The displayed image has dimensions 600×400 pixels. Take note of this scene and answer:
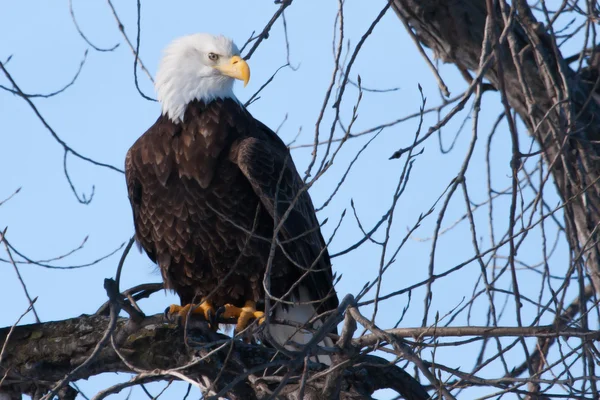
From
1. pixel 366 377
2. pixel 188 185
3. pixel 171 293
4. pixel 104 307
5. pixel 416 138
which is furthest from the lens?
pixel 171 293

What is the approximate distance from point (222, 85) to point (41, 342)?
1703 millimetres

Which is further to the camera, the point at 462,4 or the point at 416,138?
the point at 462,4

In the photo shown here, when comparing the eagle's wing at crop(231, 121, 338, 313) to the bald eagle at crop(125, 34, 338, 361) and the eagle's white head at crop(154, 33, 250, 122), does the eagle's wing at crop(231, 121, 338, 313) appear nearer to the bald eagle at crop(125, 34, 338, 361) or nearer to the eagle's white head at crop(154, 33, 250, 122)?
the bald eagle at crop(125, 34, 338, 361)

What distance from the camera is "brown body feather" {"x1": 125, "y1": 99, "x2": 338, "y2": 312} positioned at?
4.44 metres

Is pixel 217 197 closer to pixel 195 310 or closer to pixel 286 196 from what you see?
pixel 286 196

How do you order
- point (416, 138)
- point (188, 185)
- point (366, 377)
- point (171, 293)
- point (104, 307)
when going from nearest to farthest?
point (416, 138) < point (366, 377) < point (104, 307) < point (188, 185) < point (171, 293)

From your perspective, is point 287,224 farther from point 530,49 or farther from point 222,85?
point 530,49

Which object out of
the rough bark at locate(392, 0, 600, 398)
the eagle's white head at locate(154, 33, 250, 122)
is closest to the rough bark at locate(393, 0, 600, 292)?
the rough bark at locate(392, 0, 600, 398)

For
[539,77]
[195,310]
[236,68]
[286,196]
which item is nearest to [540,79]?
[539,77]

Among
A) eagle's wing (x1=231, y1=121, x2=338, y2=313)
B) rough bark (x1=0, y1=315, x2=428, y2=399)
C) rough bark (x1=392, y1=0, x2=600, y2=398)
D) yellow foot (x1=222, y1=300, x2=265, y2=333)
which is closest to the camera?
rough bark (x1=0, y1=315, x2=428, y2=399)

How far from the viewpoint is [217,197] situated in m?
4.43

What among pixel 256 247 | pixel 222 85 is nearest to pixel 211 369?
pixel 256 247

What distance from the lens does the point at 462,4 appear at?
4531 mm

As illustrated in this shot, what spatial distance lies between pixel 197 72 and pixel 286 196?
892 mm
